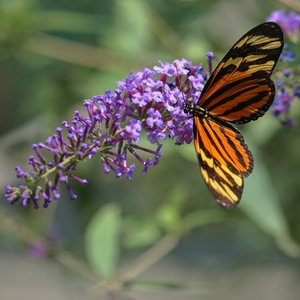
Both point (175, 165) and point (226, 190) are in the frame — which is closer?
point (226, 190)

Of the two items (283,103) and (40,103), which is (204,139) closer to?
(283,103)

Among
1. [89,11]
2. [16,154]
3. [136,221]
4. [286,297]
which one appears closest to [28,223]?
[16,154]

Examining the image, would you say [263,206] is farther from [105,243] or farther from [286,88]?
[105,243]

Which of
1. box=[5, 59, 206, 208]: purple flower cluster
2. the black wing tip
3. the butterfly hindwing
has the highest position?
box=[5, 59, 206, 208]: purple flower cluster

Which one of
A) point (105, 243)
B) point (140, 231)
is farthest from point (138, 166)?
point (105, 243)

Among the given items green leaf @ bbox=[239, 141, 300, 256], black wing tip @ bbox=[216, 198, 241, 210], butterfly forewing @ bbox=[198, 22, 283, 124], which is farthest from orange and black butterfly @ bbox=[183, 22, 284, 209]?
green leaf @ bbox=[239, 141, 300, 256]

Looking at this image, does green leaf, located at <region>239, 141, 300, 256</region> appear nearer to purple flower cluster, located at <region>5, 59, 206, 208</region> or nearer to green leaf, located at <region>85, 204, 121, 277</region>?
green leaf, located at <region>85, 204, 121, 277</region>
